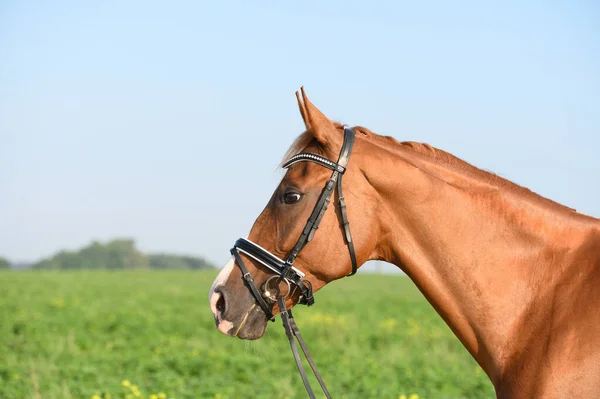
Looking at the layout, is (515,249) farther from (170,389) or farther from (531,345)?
(170,389)

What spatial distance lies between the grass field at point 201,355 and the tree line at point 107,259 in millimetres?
33778

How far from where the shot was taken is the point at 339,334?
15.6 metres

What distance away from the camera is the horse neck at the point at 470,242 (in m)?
3.36

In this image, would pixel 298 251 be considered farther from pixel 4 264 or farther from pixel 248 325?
pixel 4 264

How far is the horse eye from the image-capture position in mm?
3525

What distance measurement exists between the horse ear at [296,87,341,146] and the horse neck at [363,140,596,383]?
24 centimetres

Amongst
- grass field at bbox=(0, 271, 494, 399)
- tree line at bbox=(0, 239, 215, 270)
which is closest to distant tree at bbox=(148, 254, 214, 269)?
tree line at bbox=(0, 239, 215, 270)

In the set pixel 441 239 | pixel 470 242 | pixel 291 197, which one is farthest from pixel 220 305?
pixel 470 242

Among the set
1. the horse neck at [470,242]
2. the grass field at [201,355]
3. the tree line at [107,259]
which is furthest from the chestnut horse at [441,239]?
the tree line at [107,259]

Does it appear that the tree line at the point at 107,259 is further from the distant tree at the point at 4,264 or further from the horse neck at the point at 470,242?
the horse neck at the point at 470,242

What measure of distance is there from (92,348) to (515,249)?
11.2 meters

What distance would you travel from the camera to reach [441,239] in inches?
136

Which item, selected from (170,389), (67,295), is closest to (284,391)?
(170,389)

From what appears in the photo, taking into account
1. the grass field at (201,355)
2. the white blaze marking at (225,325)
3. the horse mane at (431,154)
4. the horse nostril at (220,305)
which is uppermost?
the horse mane at (431,154)
